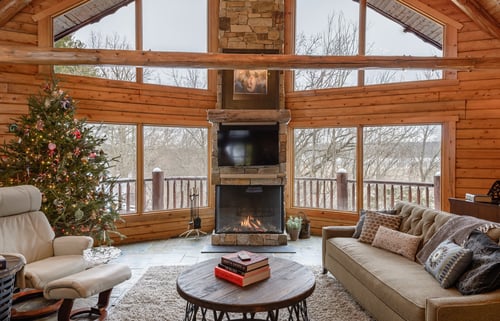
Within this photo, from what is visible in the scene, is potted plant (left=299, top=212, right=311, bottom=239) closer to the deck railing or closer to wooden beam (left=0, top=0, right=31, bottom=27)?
the deck railing

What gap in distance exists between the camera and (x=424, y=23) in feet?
17.4

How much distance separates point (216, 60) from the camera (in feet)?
13.0

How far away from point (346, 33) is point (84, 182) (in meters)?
5.00

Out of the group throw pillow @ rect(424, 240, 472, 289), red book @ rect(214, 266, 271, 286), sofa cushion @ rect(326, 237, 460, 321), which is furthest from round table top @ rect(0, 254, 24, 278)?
throw pillow @ rect(424, 240, 472, 289)

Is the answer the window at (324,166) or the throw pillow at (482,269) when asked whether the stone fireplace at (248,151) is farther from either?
the throw pillow at (482,269)

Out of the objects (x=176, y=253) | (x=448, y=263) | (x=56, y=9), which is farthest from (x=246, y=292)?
(x=56, y=9)

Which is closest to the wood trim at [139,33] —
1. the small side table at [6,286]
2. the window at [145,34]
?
the window at [145,34]

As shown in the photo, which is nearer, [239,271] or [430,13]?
[239,271]

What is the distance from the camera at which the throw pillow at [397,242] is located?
299 cm

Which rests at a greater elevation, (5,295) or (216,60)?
(216,60)

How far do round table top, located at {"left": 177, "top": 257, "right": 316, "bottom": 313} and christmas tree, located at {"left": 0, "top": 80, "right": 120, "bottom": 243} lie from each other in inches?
87.4

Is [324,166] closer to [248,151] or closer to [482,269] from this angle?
[248,151]

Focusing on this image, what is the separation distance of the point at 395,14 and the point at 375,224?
13.2 feet

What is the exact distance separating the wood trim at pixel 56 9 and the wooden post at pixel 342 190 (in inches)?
209
